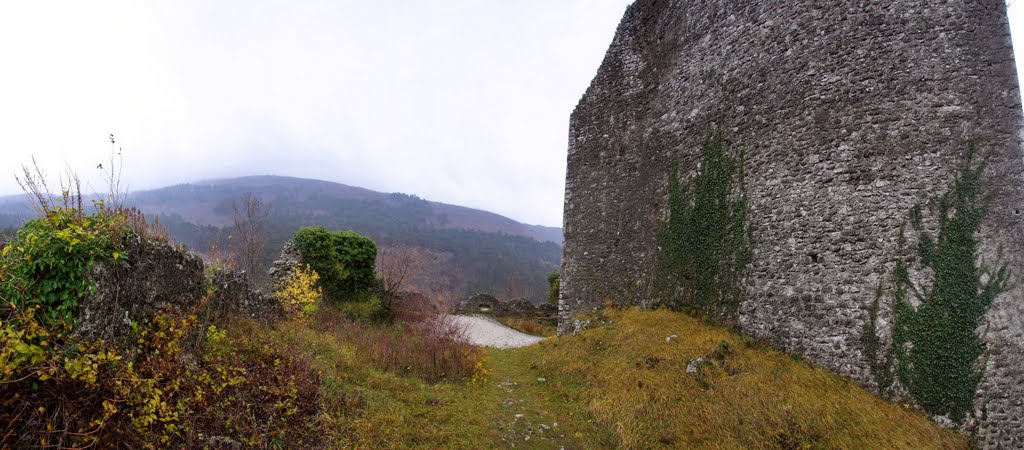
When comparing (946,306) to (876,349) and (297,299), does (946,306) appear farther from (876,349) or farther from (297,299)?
(297,299)

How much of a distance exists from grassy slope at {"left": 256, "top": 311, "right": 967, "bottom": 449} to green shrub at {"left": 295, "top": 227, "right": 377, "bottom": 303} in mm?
8515

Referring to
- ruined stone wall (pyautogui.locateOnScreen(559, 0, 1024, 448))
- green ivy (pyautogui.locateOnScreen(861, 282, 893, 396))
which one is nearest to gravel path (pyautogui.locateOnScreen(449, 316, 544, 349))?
ruined stone wall (pyautogui.locateOnScreen(559, 0, 1024, 448))

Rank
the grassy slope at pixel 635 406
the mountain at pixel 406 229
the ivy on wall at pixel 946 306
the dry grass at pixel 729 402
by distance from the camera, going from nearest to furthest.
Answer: the grassy slope at pixel 635 406 < the dry grass at pixel 729 402 < the ivy on wall at pixel 946 306 < the mountain at pixel 406 229

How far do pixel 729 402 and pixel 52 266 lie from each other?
826 centimetres

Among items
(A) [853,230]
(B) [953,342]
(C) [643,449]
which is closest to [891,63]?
(A) [853,230]

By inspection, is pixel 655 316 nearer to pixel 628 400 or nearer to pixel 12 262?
pixel 628 400

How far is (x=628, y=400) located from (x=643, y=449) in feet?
4.06

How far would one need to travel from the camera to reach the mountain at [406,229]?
227 feet

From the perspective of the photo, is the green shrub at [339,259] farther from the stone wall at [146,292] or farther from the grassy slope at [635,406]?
the stone wall at [146,292]

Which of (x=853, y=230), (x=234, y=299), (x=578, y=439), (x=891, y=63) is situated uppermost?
(x=891, y=63)

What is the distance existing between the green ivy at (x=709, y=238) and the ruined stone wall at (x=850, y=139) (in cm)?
31

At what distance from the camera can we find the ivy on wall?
6.88 m

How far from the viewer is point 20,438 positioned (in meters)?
3.64

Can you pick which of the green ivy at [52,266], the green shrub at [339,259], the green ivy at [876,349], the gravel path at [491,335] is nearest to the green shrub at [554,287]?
the gravel path at [491,335]
